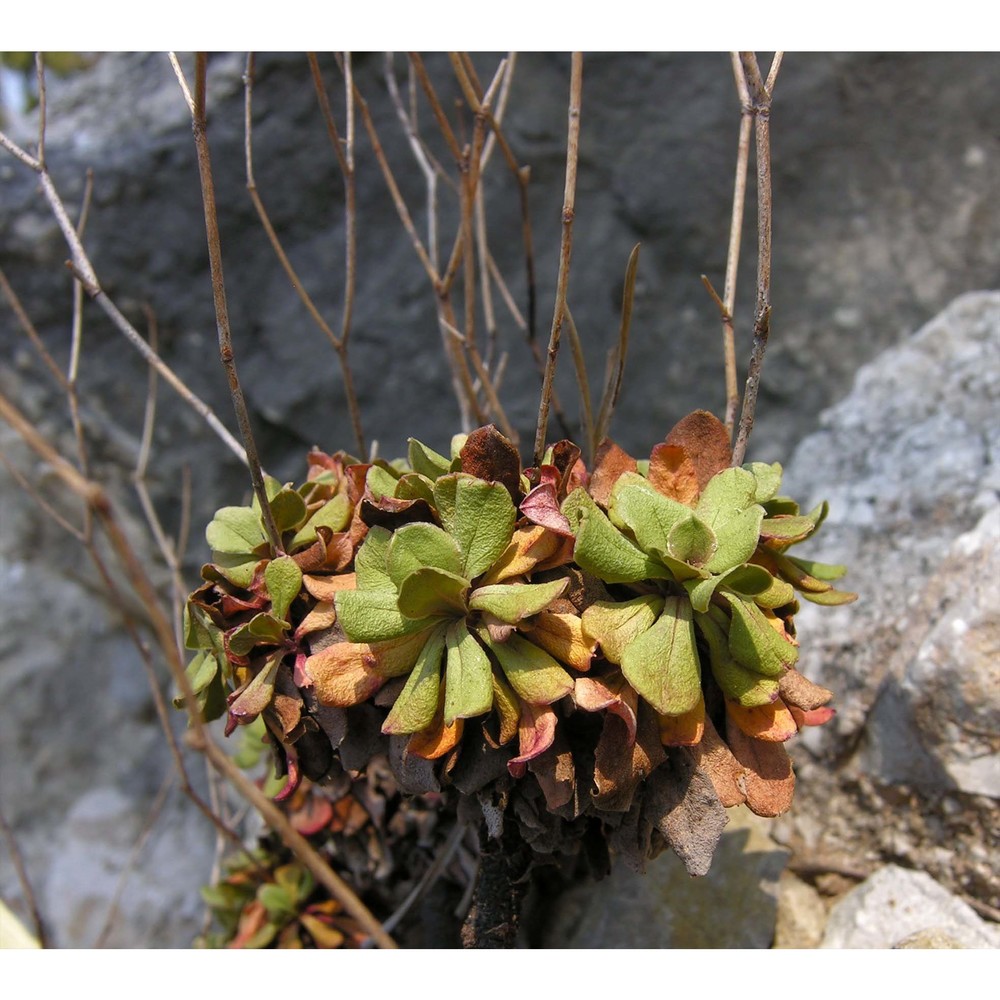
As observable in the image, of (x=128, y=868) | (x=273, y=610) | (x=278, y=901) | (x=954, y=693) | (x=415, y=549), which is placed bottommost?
(x=128, y=868)

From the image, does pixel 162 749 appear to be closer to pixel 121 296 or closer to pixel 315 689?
pixel 121 296

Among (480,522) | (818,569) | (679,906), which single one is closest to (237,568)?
(480,522)

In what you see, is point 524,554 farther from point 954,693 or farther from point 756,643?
point 954,693

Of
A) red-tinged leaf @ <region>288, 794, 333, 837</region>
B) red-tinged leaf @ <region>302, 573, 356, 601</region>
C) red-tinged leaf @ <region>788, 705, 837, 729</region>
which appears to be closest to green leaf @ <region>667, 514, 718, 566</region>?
red-tinged leaf @ <region>788, 705, 837, 729</region>

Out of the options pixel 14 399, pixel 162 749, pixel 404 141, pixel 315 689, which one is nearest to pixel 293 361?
pixel 404 141

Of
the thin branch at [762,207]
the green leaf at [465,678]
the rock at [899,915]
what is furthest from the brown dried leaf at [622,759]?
the rock at [899,915]

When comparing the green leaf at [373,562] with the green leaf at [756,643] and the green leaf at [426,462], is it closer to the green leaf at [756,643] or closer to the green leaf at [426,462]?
the green leaf at [426,462]

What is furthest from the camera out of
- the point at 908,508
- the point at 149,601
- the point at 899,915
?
the point at 908,508

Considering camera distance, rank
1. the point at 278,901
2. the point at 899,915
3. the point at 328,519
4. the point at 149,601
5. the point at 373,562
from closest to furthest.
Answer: the point at 149,601 → the point at 373,562 → the point at 328,519 → the point at 899,915 → the point at 278,901
